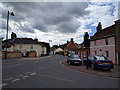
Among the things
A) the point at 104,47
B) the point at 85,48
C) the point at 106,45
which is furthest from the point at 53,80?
the point at 85,48

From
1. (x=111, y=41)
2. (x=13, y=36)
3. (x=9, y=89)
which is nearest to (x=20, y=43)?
(x=13, y=36)

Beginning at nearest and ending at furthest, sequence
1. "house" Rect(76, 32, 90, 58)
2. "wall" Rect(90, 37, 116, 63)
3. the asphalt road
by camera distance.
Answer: the asphalt road < "house" Rect(76, 32, 90, 58) < "wall" Rect(90, 37, 116, 63)

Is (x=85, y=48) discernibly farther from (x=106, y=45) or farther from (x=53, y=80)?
(x=53, y=80)

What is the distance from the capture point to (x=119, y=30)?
52.4 ft

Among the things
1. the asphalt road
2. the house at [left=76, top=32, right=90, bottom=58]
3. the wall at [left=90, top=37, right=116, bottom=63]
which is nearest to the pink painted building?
the wall at [left=90, top=37, right=116, bottom=63]

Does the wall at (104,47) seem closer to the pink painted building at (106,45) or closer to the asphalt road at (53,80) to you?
the pink painted building at (106,45)

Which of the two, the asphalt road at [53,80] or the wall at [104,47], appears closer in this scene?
the asphalt road at [53,80]

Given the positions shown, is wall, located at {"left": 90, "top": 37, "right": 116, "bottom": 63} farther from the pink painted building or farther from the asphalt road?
the asphalt road

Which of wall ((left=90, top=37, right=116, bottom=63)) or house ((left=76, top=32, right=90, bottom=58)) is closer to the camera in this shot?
house ((left=76, top=32, right=90, bottom=58))

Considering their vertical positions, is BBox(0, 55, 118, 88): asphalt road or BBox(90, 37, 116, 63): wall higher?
BBox(90, 37, 116, 63): wall

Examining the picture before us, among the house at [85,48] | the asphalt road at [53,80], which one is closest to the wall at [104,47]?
the house at [85,48]

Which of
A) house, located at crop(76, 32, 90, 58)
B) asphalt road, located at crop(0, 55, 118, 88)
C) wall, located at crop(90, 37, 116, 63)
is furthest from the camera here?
wall, located at crop(90, 37, 116, 63)

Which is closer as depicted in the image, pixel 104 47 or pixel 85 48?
pixel 104 47

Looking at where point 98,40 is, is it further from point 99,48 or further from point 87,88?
point 87,88
